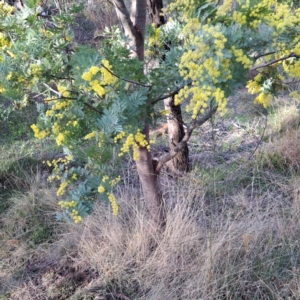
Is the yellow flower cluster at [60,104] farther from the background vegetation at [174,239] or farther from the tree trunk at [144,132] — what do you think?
the background vegetation at [174,239]

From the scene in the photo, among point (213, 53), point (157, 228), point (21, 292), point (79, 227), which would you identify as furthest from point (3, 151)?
point (213, 53)

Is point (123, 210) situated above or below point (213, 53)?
below

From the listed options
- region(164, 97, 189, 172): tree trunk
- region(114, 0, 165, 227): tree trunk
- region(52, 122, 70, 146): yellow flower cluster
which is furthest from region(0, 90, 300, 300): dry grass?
region(52, 122, 70, 146): yellow flower cluster

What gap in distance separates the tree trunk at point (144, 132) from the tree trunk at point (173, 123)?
712 millimetres

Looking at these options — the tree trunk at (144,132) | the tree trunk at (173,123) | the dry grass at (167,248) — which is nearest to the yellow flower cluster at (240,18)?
the tree trunk at (144,132)

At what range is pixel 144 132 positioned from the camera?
5.67ft

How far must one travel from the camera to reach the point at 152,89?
1378 millimetres

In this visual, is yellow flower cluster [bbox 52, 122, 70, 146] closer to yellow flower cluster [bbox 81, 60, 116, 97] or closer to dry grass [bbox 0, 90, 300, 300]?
yellow flower cluster [bbox 81, 60, 116, 97]

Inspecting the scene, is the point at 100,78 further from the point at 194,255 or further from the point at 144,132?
the point at 194,255

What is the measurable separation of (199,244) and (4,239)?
143 centimetres

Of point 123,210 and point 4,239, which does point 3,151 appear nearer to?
point 4,239

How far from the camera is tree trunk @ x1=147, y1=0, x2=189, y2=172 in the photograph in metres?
2.70

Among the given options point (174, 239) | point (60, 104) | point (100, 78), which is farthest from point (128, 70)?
point (174, 239)

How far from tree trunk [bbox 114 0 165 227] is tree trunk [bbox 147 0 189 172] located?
712 millimetres
